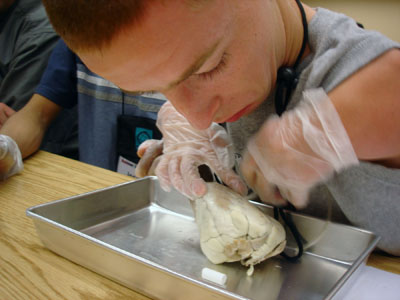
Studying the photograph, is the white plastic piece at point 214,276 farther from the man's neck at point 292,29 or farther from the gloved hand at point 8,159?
the gloved hand at point 8,159

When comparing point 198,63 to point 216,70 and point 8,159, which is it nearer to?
point 216,70

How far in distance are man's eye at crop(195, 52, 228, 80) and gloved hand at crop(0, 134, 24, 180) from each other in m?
0.81

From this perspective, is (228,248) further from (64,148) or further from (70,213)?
(64,148)

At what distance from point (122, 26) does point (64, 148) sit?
1.77m

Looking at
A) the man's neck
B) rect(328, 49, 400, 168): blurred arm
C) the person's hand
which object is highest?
the man's neck

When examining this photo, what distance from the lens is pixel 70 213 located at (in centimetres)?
77

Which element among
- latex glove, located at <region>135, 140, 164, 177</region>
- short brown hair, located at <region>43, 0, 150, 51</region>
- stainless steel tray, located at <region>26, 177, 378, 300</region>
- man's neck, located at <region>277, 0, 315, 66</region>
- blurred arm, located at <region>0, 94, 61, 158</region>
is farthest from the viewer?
blurred arm, located at <region>0, 94, 61, 158</region>

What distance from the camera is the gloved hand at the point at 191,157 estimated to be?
770 millimetres

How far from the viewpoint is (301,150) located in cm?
57

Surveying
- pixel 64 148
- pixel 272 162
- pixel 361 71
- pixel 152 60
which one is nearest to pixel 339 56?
pixel 361 71

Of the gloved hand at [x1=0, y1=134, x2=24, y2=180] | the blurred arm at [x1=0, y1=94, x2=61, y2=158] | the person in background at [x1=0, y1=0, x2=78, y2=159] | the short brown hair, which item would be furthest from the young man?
the person in background at [x1=0, y1=0, x2=78, y2=159]

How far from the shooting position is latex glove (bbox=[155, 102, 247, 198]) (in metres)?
0.77

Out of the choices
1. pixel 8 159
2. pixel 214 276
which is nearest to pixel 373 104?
pixel 214 276

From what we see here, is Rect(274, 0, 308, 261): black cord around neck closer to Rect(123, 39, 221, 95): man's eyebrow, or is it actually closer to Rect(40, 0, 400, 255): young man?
Rect(40, 0, 400, 255): young man
